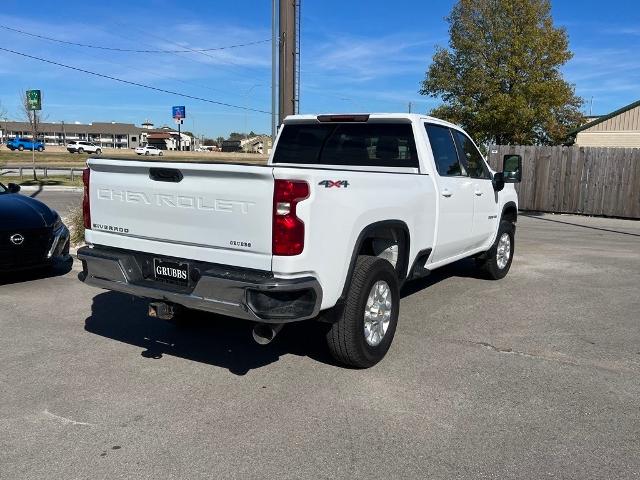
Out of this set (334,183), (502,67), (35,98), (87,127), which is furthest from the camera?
(87,127)

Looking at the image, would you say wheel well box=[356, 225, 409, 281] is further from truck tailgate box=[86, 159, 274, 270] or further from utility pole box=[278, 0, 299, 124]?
utility pole box=[278, 0, 299, 124]

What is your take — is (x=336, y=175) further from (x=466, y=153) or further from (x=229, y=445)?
(x=466, y=153)

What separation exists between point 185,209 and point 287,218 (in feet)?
2.80

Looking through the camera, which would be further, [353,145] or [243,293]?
[353,145]

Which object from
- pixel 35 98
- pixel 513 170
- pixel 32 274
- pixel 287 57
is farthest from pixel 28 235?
pixel 35 98

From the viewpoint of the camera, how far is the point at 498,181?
286 inches

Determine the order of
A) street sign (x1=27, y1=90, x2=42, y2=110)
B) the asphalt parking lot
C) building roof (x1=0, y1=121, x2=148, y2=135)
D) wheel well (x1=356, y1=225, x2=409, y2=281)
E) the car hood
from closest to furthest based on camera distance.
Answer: the asphalt parking lot → wheel well (x1=356, y1=225, x2=409, y2=281) → the car hood → street sign (x1=27, y1=90, x2=42, y2=110) → building roof (x1=0, y1=121, x2=148, y2=135)

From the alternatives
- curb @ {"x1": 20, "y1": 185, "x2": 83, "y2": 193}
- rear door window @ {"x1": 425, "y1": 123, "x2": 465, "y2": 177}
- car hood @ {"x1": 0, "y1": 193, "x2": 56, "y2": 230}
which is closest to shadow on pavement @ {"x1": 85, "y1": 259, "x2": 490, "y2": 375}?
car hood @ {"x1": 0, "y1": 193, "x2": 56, "y2": 230}

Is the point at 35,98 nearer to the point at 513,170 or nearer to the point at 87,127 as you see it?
the point at 513,170

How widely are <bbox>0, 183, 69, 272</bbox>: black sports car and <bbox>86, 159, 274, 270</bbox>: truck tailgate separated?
8.87ft

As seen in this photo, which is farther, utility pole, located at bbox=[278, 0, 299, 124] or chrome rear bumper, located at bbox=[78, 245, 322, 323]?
utility pole, located at bbox=[278, 0, 299, 124]

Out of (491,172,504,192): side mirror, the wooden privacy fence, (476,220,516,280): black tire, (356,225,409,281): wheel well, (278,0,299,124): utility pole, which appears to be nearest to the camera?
(356,225,409,281): wheel well

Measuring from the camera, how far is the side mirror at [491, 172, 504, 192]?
23.7ft

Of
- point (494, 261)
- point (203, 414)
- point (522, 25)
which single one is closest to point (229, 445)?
point (203, 414)
